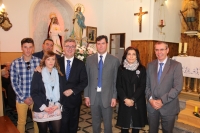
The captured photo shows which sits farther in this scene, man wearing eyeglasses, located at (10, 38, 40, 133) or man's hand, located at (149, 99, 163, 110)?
man wearing eyeglasses, located at (10, 38, 40, 133)

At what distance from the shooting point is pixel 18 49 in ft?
18.2

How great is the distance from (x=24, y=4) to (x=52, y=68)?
4.41 meters

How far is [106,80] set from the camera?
2.35 metres

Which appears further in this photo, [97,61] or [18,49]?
[18,49]

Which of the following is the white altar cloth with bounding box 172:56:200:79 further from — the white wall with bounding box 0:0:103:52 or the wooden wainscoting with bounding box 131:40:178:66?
the white wall with bounding box 0:0:103:52

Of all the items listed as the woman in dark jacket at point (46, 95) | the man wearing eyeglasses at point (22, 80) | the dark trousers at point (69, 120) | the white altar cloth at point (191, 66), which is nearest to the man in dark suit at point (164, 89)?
the dark trousers at point (69, 120)

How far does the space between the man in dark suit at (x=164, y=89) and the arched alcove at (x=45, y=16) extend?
15.8 ft

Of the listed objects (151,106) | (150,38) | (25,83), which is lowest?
(151,106)

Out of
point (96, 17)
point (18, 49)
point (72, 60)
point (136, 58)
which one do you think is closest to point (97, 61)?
point (72, 60)

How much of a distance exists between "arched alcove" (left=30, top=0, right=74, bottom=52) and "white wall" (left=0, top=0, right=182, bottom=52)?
294 millimetres

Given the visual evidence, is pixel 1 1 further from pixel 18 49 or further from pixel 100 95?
pixel 100 95

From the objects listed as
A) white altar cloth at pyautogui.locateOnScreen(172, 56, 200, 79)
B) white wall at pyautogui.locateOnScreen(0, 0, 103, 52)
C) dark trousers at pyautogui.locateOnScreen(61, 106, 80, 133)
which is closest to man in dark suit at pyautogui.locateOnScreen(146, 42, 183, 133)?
dark trousers at pyautogui.locateOnScreen(61, 106, 80, 133)

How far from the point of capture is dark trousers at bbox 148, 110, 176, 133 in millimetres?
2166

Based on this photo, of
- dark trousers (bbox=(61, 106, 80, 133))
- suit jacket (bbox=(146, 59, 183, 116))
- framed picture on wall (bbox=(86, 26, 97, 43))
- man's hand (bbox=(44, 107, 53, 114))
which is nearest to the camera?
man's hand (bbox=(44, 107, 53, 114))
